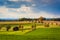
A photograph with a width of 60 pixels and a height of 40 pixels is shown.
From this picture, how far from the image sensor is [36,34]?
3.74 meters

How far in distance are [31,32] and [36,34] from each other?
11 cm

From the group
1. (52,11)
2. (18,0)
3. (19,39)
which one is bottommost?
(19,39)

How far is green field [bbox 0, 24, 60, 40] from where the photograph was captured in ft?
12.1

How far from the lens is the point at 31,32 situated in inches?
148

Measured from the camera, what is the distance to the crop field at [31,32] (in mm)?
3707

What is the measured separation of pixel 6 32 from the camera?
12.4 ft

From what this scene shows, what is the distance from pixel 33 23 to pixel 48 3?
517 millimetres

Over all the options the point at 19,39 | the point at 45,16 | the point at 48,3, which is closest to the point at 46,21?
the point at 45,16

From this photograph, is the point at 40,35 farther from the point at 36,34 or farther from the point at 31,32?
the point at 31,32

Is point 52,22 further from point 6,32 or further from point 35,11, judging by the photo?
point 6,32

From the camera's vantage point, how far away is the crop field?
371cm

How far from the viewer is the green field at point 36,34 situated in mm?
3701

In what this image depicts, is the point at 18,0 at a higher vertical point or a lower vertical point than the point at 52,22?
higher

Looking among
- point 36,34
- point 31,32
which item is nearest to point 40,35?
point 36,34
